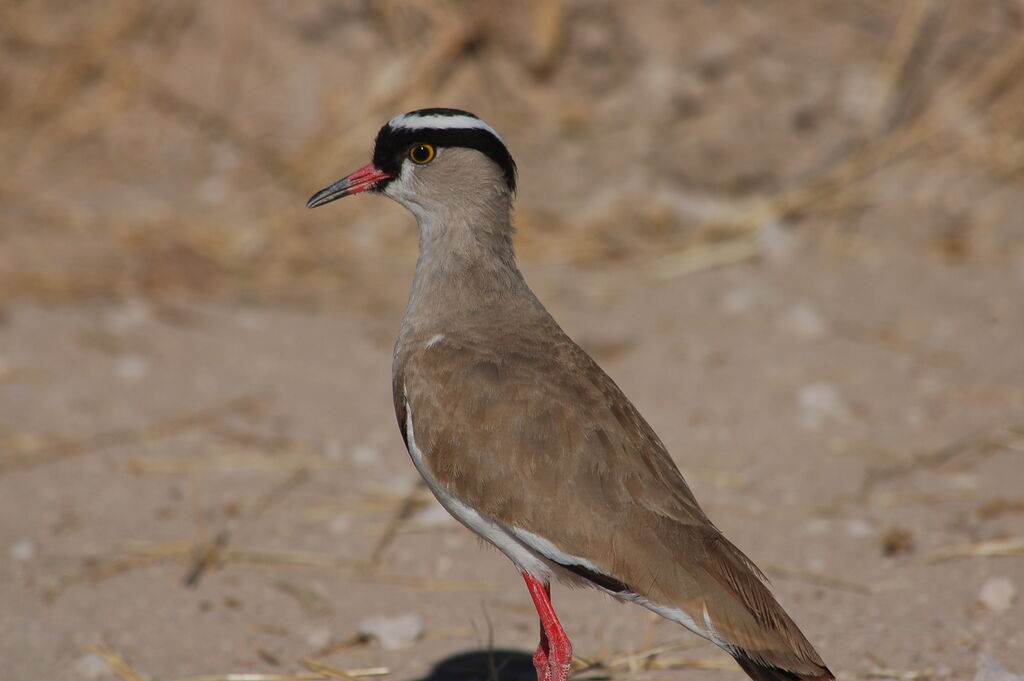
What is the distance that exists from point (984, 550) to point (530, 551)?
6.48 feet

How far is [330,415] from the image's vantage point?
6.04m

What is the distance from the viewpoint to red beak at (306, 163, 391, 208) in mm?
4137

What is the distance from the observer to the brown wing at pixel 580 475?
119 inches

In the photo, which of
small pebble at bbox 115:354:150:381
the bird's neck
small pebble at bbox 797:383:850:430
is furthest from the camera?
small pebble at bbox 115:354:150:381

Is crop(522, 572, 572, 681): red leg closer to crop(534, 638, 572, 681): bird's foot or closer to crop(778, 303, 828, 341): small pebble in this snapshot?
crop(534, 638, 572, 681): bird's foot

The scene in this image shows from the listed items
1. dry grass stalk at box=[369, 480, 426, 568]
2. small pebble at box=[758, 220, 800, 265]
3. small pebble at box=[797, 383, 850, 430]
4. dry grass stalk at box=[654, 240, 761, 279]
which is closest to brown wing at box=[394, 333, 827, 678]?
dry grass stalk at box=[369, 480, 426, 568]

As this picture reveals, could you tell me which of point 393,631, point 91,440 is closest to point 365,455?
point 91,440

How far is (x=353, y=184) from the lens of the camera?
4.17 m

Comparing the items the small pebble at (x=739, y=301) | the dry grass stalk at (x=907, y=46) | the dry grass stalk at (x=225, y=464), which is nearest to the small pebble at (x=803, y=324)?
the small pebble at (x=739, y=301)

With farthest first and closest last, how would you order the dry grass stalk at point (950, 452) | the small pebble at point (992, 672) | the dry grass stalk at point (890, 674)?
the dry grass stalk at point (950, 452) → the dry grass stalk at point (890, 674) → the small pebble at point (992, 672)

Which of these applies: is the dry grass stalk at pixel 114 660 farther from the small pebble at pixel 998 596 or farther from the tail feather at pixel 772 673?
the small pebble at pixel 998 596

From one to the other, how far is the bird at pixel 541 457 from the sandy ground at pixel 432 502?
2.54 feet

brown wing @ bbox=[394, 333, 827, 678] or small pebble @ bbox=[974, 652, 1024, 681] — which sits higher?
brown wing @ bbox=[394, 333, 827, 678]

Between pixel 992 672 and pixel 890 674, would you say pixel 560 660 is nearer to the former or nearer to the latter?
pixel 890 674
